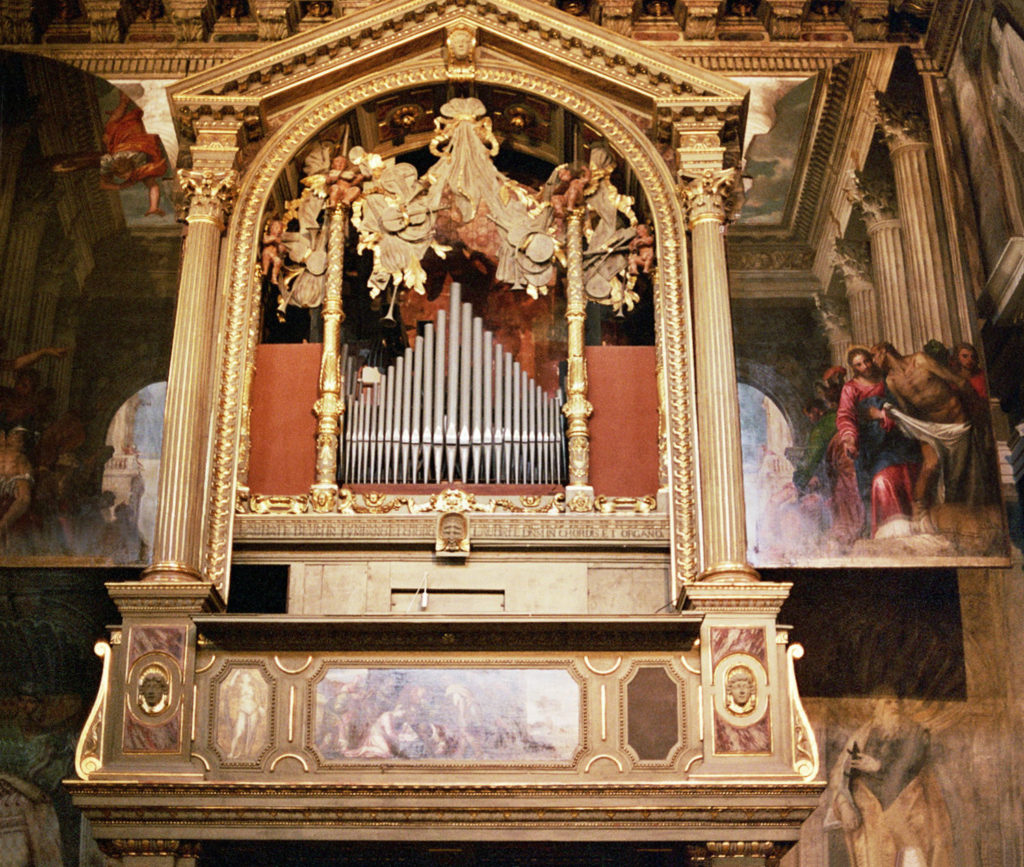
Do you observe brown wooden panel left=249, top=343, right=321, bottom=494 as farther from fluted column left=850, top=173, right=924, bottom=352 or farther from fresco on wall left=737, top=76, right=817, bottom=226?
fluted column left=850, top=173, right=924, bottom=352

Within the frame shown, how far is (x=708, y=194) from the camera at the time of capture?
13.6 metres

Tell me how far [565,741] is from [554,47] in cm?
636

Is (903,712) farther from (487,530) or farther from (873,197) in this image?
(873,197)

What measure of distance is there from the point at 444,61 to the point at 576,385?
3.46m

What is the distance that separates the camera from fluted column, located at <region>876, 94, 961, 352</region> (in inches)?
595

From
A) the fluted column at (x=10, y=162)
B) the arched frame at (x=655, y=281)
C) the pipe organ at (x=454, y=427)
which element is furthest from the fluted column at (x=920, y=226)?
the fluted column at (x=10, y=162)

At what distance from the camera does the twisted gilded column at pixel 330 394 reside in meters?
13.1

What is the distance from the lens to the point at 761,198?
1582 cm

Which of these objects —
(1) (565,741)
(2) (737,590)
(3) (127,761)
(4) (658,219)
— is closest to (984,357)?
(4) (658,219)

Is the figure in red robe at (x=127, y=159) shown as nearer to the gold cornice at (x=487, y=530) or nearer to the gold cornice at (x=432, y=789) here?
the gold cornice at (x=487, y=530)

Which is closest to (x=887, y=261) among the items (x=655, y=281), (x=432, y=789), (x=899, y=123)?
(x=899, y=123)

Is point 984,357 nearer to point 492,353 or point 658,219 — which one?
point 658,219

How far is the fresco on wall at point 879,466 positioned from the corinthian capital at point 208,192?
16.7 feet

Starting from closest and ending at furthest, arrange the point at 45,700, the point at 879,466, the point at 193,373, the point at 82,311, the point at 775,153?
the point at 193,373, the point at 45,700, the point at 879,466, the point at 82,311, the point at 775,153
